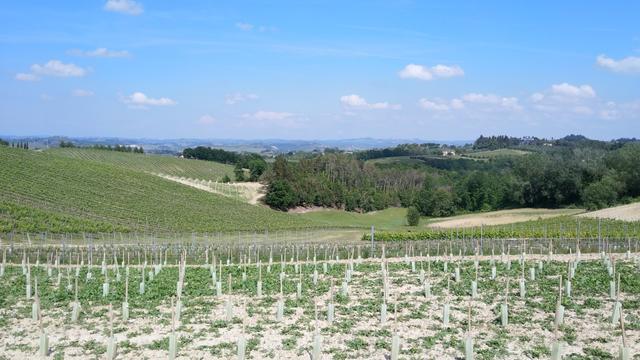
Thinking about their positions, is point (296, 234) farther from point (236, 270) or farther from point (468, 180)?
point (468, 180)

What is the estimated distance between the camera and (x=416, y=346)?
14.2 metres

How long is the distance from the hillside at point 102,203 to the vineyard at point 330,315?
20.8 m

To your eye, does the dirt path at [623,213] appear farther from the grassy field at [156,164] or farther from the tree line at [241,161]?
the grassy field at [156,164]

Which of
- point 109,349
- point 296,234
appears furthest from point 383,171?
point 109,349

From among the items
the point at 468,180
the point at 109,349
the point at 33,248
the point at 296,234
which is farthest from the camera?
the point at 468,180

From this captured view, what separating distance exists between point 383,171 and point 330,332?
9477 centimetres

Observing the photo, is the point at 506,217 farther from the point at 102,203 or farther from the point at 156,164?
the point at 156,164

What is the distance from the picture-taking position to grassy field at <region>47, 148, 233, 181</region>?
339 ft

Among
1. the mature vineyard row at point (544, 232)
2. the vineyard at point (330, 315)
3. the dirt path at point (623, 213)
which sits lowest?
the mature vineyard row at point (544, 232)

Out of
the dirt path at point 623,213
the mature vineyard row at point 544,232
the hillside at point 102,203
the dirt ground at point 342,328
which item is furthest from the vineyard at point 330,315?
the dirt path at point 623,213

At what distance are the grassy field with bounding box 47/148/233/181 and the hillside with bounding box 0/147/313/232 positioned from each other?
96.6 feet

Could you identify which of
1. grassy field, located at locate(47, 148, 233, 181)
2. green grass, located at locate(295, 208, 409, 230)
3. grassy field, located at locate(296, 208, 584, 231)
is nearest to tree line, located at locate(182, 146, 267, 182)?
grassy field, located at locate(47, 148, 233, 181)

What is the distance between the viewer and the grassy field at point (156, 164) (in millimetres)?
103438

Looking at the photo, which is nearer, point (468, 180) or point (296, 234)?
point (296, 234)
